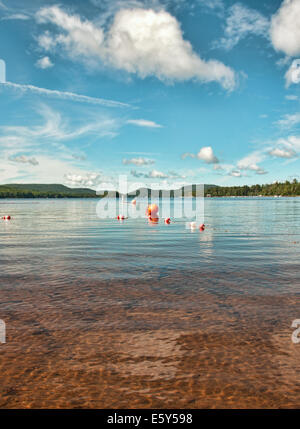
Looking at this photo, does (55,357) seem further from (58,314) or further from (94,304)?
(94,304)

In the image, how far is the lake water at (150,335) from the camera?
21.2 ft

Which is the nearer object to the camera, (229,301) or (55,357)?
(55,357)

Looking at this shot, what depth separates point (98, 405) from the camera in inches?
240

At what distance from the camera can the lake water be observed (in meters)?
6.46

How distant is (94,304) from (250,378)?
5763 millimetres

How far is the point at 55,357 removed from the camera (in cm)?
771

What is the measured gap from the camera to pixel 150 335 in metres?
8.82

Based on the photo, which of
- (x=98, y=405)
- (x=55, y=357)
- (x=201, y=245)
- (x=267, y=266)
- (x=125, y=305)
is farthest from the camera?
(x=201, y=245)
